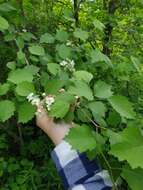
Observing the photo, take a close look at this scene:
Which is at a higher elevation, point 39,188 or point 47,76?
point 47,76

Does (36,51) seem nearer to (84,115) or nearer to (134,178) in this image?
(84,115)

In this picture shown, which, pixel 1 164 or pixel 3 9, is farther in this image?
pixel 1 164

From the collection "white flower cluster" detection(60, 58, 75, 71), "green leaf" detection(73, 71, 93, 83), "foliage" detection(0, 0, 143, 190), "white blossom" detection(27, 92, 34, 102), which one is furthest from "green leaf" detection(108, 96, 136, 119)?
"white flower cluster" detection(60, 58, 75, 71)

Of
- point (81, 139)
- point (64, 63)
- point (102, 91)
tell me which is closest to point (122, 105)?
point (102, 91)

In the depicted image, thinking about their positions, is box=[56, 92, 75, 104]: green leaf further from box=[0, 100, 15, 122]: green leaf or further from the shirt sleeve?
box=[0, 100, 15, 122]: green leaf

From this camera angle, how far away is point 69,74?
1.27 m

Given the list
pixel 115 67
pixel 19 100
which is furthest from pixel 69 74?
pixel 115 67

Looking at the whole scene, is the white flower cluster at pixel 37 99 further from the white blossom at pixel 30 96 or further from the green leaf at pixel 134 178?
the green leaf at pixel 134 178

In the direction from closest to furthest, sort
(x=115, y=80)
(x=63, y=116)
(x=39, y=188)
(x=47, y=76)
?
(x=63, y=116) → (x=47, y=76) → (x=115, y=80) → (x=39, y=188)

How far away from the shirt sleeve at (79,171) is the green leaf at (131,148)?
0.30 m

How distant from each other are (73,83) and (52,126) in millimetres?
131

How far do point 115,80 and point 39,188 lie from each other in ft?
2.28

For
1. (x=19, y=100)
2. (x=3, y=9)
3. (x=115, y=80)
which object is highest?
(x=3, y=9)

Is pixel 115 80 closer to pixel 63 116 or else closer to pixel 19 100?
pixel 19 100
